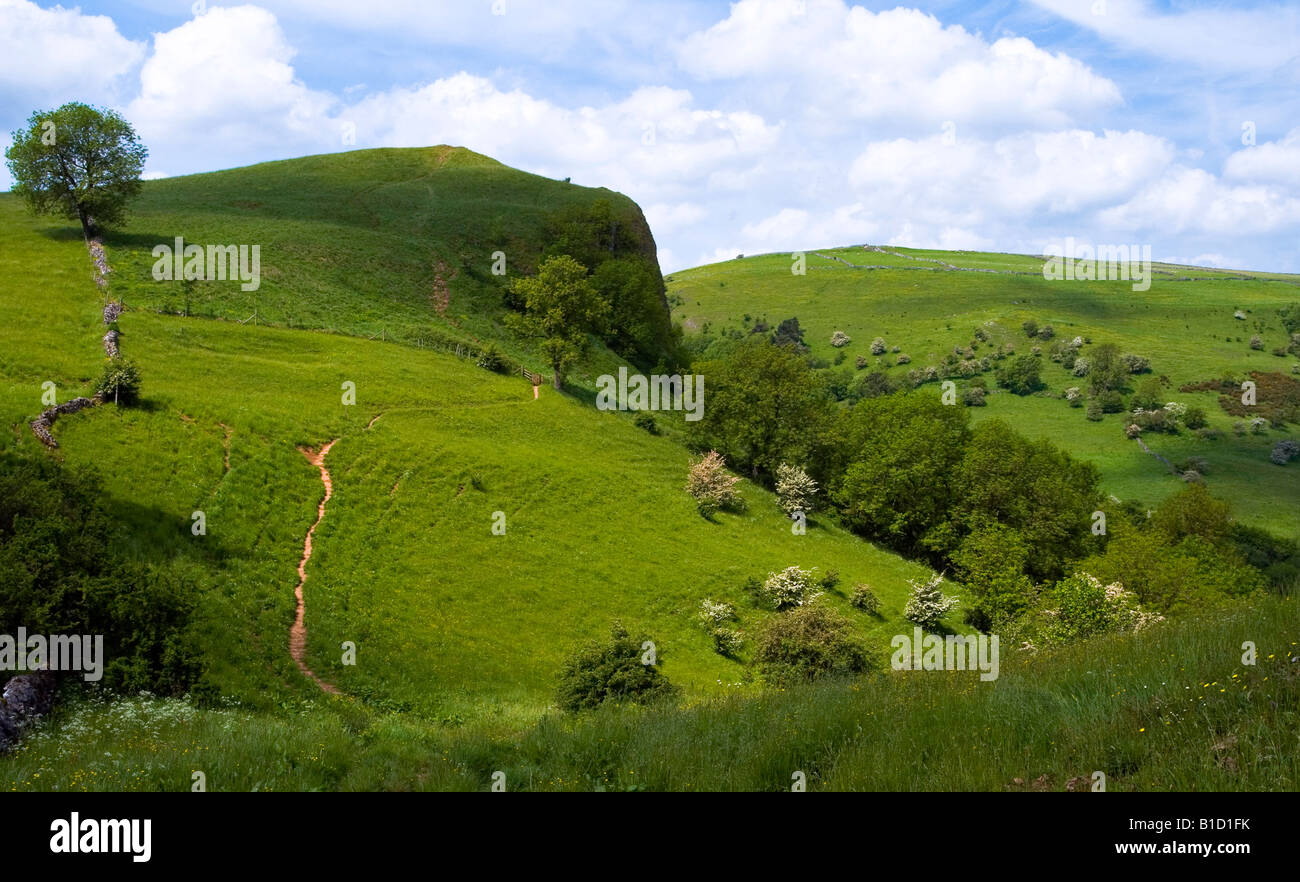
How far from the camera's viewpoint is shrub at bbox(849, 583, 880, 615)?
130 ft

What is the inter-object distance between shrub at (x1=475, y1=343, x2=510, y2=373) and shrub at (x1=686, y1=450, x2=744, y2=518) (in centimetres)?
2091

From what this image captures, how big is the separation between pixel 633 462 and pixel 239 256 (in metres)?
42.5

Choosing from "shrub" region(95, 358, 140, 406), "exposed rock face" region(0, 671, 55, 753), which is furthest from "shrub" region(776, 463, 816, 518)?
"exposed rock face" region(0, 671, 55, 753)

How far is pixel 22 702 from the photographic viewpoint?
13758 mm

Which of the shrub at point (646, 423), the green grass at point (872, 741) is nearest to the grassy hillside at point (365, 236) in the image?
the shrub at point (646, 423)

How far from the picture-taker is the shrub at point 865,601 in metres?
39.7

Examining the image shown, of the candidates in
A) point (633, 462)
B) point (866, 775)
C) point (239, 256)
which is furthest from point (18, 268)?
point (866, 775)

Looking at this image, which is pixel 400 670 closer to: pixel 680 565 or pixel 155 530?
pixel 155 530

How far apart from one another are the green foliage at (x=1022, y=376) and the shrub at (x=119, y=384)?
144 metres

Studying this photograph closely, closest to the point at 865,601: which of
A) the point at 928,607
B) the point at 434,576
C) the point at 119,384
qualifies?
the point at 928,607

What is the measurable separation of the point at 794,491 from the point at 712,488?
816 cm

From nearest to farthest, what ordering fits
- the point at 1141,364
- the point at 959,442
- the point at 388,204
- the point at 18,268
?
the point at 18,268 → the point at 959,442 → the point at 388,204 → the point at 1141,364
